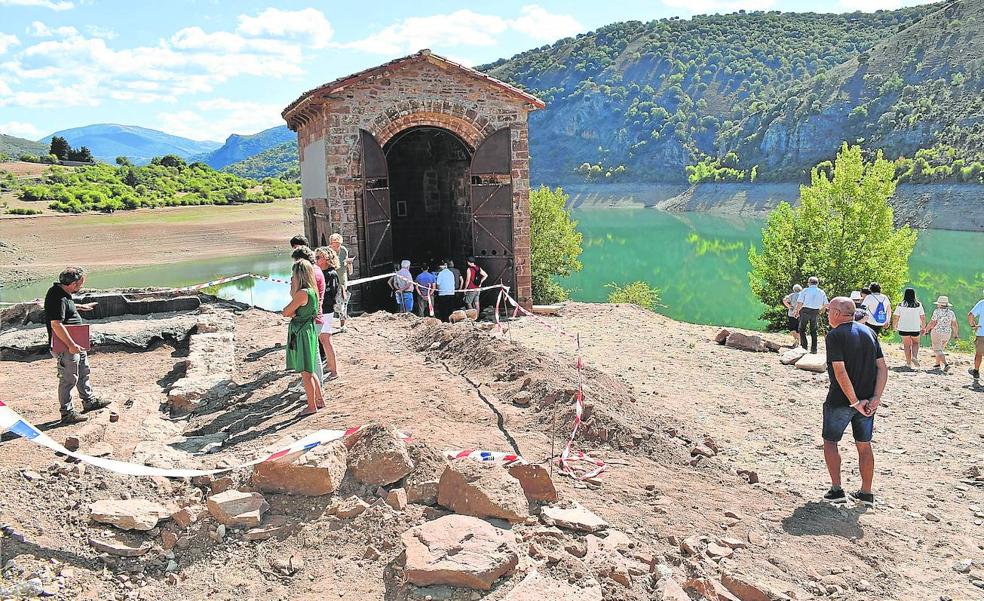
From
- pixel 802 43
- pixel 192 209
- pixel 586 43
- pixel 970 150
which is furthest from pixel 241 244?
pixel 586 43

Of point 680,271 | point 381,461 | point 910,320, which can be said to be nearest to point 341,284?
point 381,461

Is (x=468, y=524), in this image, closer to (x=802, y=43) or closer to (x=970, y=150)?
(x=970, y=150)

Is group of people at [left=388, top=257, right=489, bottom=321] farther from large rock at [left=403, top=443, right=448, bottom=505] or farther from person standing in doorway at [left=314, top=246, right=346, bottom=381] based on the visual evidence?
large rock at [left=403, top=443, right=448, bottom=505]

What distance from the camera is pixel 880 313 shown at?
11672mm

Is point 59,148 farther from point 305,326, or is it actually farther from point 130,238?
point 305,326

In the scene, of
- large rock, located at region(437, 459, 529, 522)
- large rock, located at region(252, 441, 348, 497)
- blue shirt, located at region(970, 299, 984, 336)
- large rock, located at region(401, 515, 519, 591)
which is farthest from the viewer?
blue shirt, located at region(970, 299, 984, 336)

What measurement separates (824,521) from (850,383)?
1.11 metres

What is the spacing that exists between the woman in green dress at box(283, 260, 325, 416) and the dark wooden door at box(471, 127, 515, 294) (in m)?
9.33

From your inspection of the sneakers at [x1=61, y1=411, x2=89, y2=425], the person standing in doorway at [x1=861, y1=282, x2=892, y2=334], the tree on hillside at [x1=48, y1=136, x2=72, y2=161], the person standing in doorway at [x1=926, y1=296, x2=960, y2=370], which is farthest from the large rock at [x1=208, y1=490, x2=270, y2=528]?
the tree on hillside at [x1=48, y1=136, x2=72, y2=161]

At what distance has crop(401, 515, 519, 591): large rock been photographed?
162 inches

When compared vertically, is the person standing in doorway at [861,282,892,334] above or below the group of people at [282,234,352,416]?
below

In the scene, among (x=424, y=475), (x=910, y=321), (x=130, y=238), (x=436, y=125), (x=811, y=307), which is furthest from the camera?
(x=130, y=238)

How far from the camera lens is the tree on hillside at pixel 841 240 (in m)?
22.7

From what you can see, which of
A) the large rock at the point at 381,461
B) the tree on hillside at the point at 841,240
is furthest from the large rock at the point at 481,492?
the tree on hillside at the point at 841,240
